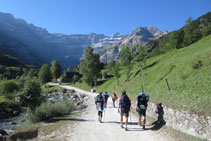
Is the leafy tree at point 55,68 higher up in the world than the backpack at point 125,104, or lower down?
higher up

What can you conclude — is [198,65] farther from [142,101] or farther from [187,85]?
[142,101]

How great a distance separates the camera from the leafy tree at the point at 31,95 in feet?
43.8

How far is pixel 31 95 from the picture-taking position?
13.5 metres

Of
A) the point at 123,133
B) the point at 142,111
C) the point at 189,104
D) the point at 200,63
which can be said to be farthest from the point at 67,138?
the point at 200,63

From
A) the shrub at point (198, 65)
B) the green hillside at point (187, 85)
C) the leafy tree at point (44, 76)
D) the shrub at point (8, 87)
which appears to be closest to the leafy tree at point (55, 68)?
the leafy tree at point (44, 76)

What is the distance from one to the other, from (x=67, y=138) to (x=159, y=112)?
6.58 m

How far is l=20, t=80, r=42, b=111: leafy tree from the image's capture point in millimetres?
13344

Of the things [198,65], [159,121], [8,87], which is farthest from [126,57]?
[8,87]

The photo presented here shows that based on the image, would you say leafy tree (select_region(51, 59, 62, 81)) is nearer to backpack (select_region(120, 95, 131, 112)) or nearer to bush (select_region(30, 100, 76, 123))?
bush (select_region(30, 100, 76, 123))

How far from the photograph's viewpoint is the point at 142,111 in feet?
30.2

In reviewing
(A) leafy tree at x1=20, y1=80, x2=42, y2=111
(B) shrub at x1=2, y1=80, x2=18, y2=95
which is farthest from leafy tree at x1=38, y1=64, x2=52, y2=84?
(A) leafy tree at x1=20, y1=80, x2=42, y2=111

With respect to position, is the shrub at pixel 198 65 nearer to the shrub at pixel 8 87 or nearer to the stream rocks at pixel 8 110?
the stream rocks at pixel 8 110

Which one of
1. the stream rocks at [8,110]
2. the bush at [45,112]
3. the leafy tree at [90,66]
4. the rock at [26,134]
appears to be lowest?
the stream rocks at [8,110]

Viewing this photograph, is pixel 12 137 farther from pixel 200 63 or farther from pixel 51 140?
pixel 200 63
